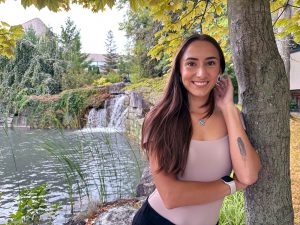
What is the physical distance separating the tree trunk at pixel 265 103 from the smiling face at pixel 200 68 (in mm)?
109

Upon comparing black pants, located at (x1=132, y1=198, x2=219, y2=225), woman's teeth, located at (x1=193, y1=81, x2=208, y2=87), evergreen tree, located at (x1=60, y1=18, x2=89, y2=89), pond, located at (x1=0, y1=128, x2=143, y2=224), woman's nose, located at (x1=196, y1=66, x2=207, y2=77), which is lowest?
pond, located at (x1=0, y1=128, x2=143, y2=224)

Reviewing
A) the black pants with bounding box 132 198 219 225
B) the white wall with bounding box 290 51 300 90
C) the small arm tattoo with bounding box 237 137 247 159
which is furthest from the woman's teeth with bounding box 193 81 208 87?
the white wall with bounding box 290 51 300 90

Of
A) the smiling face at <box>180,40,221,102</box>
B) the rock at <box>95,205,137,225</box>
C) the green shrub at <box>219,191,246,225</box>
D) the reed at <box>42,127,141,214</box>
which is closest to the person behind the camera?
the smiling face at <box>180,40,221,102</box>

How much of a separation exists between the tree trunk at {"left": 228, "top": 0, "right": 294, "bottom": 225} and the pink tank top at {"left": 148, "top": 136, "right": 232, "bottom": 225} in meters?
0.15

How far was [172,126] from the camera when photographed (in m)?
1.27

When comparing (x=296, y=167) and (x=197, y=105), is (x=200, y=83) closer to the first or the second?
(x=197, y=105)

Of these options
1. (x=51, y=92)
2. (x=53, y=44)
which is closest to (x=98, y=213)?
(x=51, y=92)

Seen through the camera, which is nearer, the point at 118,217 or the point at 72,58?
the point at 118,217

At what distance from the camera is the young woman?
1.21 metres

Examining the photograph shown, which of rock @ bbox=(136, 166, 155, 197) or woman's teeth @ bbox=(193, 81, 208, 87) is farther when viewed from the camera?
rock @ bbox=(136, 166, 155, 197)

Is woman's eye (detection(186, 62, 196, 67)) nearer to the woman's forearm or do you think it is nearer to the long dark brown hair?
the long dark brown hair

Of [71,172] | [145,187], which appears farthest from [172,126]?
[71,172]

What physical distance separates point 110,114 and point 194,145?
1143 centimetres

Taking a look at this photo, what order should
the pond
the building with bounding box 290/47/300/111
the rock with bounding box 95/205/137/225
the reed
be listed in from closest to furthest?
1. the rock with bounding box 95/205/137/225
2. the reed
3. the pond
4. the building with bounding box 290/47/300/111
